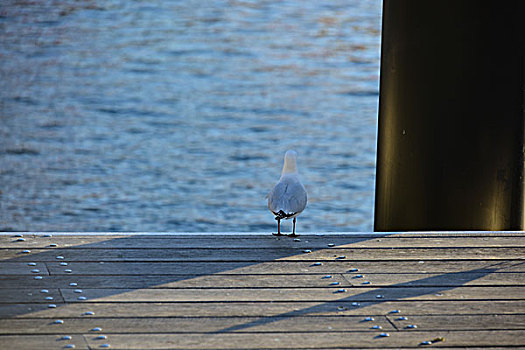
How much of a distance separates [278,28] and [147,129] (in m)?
5.54

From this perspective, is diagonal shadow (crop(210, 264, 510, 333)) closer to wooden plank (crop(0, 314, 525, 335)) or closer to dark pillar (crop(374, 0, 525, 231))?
wooden plank (crop(0, 314, 525, 335))

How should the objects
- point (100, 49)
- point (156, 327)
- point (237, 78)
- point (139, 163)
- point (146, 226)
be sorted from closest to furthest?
point (156, 327) → point (146, 226) → point (139, 163) → point (237, 78) → point (100, 49)

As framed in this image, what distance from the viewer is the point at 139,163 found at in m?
11.2

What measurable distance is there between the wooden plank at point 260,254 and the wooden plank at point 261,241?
0.20ft

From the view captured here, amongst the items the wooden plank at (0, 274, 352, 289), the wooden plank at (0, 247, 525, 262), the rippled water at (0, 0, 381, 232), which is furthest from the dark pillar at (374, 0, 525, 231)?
the rippled water at (0, 0, 381, 232)

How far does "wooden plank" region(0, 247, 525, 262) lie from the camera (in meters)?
3.71

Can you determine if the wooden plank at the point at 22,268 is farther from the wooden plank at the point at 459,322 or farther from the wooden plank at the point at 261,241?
the wooden plank at the point at 459,322

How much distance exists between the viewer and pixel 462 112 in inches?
171

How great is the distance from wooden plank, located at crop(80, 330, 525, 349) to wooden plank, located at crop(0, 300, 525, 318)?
0.19 metres

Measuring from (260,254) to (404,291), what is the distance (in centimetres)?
73

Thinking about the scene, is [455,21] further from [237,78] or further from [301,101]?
[237,78]

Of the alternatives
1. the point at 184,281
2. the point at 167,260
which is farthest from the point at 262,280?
the point at 167,260

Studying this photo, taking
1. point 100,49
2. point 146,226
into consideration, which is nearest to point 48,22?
point 100,49

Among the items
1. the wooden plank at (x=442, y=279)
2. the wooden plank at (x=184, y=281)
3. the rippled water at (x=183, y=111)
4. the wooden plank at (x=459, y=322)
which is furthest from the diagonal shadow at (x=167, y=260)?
the rippled water at (x=183, y=111)
